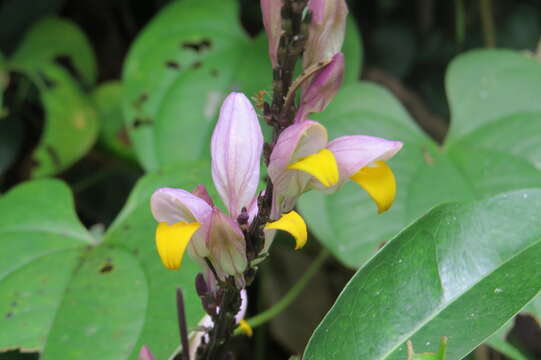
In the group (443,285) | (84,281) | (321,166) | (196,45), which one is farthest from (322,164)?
(196,45)

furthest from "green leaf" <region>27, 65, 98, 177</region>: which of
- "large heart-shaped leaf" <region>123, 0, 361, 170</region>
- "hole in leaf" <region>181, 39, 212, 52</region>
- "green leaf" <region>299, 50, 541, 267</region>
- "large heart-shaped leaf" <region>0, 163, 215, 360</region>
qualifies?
"green leaf" <region>299, 50, 541, 267</region>

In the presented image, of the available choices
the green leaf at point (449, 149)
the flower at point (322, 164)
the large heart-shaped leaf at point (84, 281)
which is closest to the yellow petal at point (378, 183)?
the flower at point (322, 164)

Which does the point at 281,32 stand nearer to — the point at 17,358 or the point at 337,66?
the point at 337,66

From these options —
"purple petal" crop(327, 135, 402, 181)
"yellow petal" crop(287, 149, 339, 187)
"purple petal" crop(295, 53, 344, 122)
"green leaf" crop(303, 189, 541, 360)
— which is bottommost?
"green leaf" crop(303, 189, 541, 360)

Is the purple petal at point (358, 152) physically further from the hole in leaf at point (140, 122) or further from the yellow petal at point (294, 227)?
the hole in leaf at point (140, 122)

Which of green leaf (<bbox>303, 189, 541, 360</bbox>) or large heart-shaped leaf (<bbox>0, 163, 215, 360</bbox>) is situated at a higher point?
green leaf (<bbox>303, 189, 541, 360</bbox>)

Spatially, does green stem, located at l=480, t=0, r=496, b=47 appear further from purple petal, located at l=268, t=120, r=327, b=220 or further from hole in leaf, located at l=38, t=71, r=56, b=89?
purple petal, located at l=268, t=120, r=327, b=220

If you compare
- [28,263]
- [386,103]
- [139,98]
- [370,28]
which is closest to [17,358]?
[28,263]
